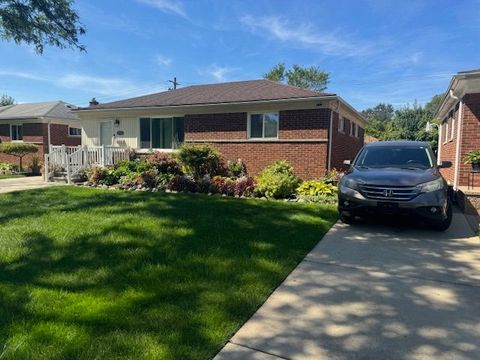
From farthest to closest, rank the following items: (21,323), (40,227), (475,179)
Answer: (475,179) → (40,227) → (21,323)

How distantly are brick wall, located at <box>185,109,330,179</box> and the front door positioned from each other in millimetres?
4909

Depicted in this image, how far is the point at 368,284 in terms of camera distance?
4109 millimetres

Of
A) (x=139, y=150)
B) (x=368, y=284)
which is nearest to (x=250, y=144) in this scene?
(x=139, y=150)

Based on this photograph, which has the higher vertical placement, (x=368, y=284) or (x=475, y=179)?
(x=475, y=179)

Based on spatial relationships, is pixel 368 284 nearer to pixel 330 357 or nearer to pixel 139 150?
pixel 330 357

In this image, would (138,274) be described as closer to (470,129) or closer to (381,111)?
(470,129)

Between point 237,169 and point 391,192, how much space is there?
800cm

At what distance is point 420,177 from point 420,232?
1.03 metres

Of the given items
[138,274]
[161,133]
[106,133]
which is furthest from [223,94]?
[138,274]

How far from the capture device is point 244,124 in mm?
13711

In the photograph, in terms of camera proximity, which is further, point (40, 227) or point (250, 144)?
point (250, 144)

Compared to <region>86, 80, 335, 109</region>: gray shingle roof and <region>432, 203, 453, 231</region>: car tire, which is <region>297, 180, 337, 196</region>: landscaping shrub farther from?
<region>432, 203, 453, 231</region>: car tire

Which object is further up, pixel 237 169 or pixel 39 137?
pixel 39 137

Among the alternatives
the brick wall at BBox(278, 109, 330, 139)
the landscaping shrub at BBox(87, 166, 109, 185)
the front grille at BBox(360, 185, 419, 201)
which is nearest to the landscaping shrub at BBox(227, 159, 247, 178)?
the brick wall at BBox(278, 109, 330, 139)
